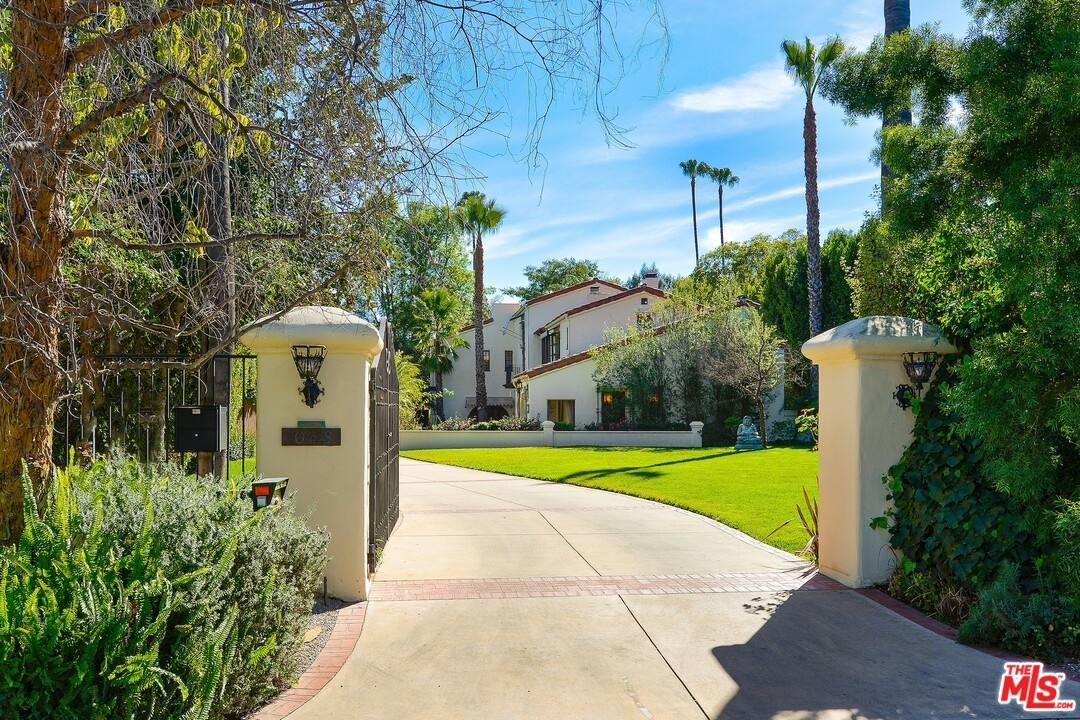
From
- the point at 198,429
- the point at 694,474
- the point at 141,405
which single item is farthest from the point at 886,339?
the point at 694,474

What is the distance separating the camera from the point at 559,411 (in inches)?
1471

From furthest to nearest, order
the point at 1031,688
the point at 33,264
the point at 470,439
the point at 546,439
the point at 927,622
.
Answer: the point at 470,439, the point at 546,439, the point at 927,622, the point at 1031,688, the point at 33,264

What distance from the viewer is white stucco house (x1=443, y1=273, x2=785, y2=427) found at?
119 feet

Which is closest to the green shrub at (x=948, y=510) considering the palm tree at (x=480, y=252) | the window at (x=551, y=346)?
the palm tree at (x=480, y=252)

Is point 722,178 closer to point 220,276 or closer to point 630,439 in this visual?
point 630,439

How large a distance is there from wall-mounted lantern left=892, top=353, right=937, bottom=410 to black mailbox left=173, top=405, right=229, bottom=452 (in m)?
6.22

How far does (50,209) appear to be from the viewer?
4.50 meters

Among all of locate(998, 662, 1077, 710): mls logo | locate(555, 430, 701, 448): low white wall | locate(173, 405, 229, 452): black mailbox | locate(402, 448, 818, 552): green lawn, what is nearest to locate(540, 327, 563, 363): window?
locate(555, 430, 701, 448): low white wall

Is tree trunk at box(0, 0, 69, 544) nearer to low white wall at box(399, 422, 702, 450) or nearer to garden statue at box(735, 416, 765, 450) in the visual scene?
garden statue at box(735, 416, 765, 450)

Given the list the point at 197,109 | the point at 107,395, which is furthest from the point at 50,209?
the point at 107,395

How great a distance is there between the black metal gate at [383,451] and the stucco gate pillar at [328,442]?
0.60m

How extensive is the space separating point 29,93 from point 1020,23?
6.60 meters

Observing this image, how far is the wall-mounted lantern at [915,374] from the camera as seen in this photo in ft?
23.4

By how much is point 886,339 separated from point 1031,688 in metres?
3.22
